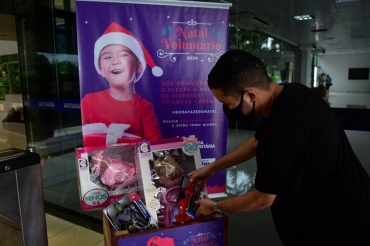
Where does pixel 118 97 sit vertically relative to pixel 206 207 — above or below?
above

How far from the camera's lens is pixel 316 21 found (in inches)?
313

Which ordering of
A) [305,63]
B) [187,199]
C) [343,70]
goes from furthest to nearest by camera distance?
[343,70]
[305,63]
[187,199]

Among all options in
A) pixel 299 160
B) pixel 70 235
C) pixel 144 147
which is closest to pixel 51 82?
pixel 70 235

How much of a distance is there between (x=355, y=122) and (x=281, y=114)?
2908mm

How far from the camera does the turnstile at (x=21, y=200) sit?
1.17 m

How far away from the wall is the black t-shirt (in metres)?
5.16

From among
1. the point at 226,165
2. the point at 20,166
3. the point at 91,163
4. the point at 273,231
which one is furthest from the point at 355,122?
the point at 20,166

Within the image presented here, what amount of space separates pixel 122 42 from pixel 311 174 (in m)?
1.35

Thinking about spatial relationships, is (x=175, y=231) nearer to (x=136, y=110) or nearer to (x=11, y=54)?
(x=136, y=110)

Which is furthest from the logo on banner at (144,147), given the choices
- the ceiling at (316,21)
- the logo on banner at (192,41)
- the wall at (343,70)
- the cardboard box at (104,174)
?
the wall at (343,70)

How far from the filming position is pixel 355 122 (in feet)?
11.3

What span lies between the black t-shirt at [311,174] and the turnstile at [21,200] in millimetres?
919

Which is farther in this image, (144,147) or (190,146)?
(190,146)

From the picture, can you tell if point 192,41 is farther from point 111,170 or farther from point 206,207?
point 206,207
